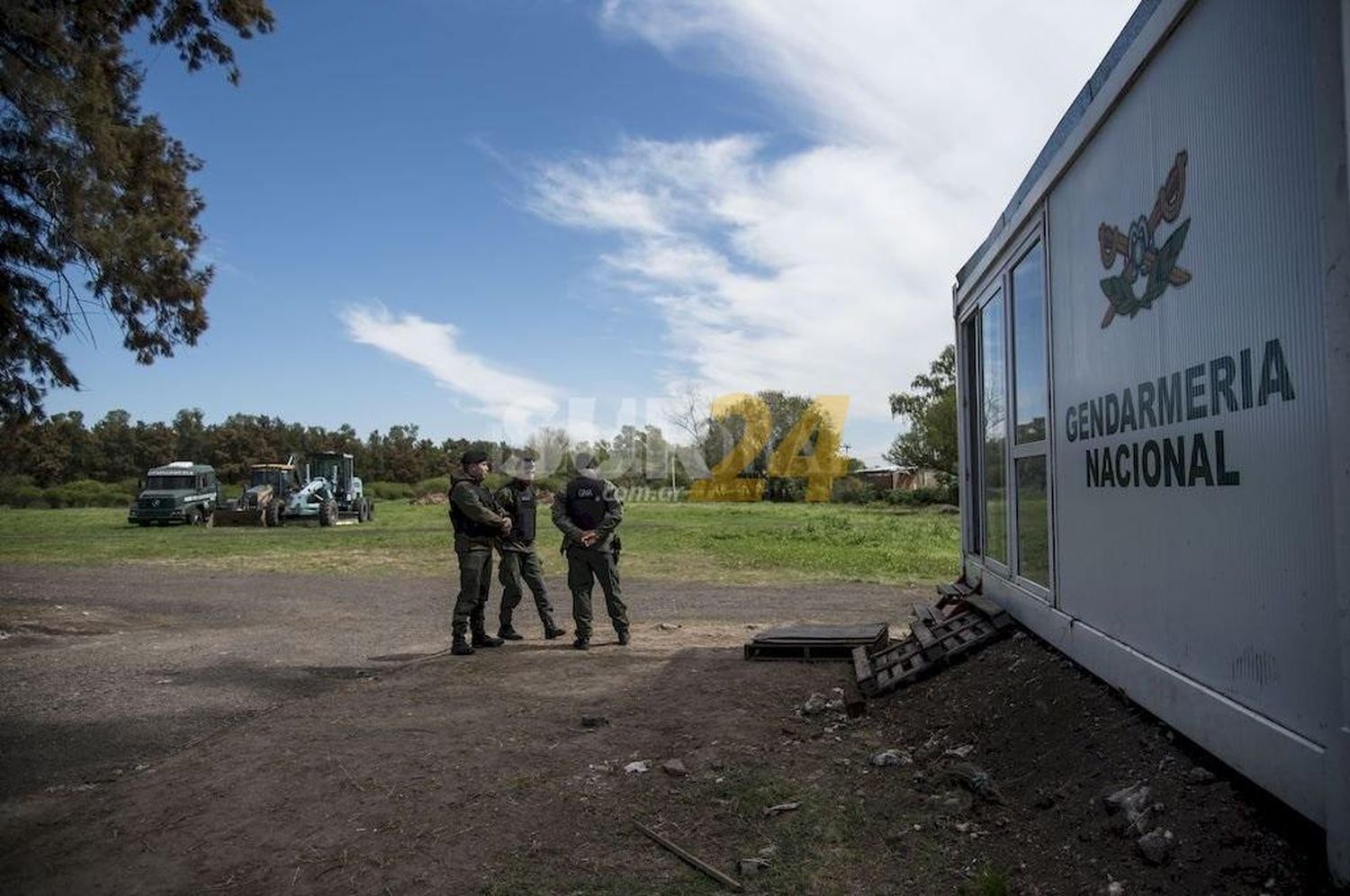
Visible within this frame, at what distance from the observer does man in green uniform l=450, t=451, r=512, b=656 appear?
901 cm

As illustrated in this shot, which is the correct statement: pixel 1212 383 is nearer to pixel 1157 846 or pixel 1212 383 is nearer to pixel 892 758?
pixel 1157 846

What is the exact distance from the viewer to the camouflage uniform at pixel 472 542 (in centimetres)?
902

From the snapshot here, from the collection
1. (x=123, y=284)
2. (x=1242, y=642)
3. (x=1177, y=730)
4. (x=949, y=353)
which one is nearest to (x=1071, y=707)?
(x=1177, y=730)

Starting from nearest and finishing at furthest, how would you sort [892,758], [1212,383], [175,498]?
1. [1212,383]
2. [892,758]
3. [175,498]

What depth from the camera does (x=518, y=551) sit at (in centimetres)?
955

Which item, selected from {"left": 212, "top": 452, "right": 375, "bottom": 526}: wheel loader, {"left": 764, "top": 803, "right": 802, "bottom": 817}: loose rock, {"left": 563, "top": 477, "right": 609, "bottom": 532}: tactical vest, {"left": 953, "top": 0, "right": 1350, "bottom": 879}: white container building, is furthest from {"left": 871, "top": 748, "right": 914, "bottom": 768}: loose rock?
{"left": 212, "top": 452, "right": 375, "bottom": 526}: wheel loader

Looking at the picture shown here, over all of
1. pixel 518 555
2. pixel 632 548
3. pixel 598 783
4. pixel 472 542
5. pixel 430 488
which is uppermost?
pixel 430 488

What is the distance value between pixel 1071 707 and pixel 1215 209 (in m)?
2.41

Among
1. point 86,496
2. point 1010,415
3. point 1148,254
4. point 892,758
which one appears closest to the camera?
point 1148,254

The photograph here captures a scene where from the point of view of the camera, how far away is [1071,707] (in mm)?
4512

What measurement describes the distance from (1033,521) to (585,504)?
4.55 metres

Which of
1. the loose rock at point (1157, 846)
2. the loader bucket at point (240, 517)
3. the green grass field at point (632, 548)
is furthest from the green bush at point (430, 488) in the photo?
the loose rock at point (1157, 846)

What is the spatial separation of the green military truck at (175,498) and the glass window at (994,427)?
3220 cm

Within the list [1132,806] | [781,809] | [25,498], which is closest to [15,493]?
[25,498]
